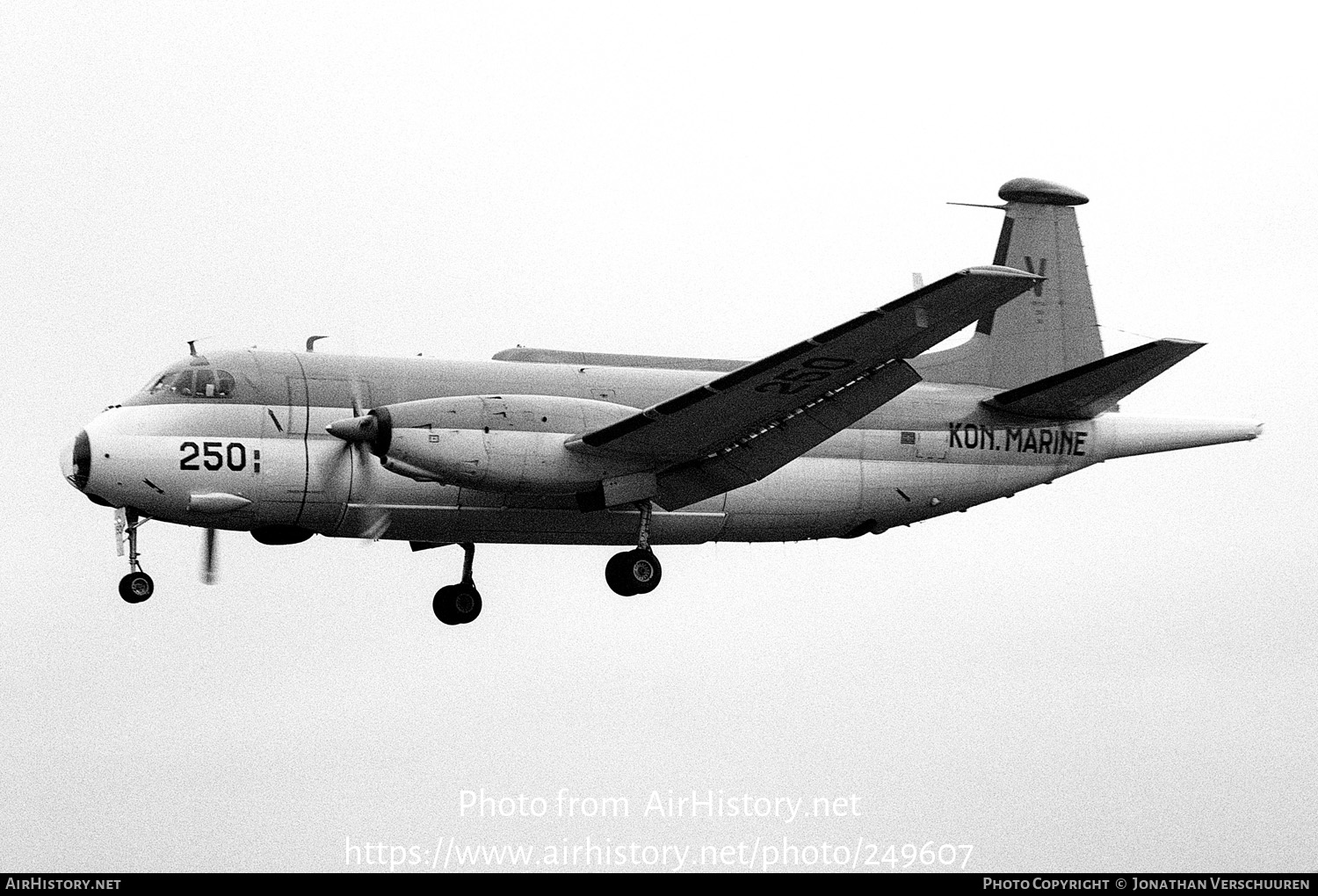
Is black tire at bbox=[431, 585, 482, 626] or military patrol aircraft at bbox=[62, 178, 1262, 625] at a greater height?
military patrol aircraft at bbox=[62, 178, 1262, 625]

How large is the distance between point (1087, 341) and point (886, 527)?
5.35 metres

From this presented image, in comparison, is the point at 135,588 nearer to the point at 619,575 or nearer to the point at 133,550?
the point at 133,550

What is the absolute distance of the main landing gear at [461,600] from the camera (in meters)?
31.1

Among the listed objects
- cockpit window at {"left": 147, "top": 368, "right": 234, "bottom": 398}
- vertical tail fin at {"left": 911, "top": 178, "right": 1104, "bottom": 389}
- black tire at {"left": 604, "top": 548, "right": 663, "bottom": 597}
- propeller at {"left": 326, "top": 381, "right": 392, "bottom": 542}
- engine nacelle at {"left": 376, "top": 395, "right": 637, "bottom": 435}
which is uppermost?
vertical tail fin at {"left": 911, "top": 178, "right": 1104, "bottom": 389}

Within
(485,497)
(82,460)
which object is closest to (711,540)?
(485,497)

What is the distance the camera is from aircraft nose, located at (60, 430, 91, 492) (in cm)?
2719

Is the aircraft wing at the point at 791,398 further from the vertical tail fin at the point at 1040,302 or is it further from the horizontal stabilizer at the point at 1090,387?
the vertical tail fin at the point at 1040,302

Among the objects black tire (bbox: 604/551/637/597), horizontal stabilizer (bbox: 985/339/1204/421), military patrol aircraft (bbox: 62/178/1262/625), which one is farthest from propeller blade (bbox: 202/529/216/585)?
horizontal stabilizer (bbox: 985/339/1204/421)

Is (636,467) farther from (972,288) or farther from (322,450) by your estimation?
(972,288)

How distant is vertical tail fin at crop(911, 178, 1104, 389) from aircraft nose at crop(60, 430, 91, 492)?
13890 mm

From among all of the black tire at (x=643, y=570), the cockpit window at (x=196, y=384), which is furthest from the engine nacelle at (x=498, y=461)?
the cockpit window at (x=196, y=384)

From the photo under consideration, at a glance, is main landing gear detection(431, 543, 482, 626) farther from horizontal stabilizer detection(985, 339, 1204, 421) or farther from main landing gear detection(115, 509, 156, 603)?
horizontal stabilizer detection(985, 339, 1204, 421)

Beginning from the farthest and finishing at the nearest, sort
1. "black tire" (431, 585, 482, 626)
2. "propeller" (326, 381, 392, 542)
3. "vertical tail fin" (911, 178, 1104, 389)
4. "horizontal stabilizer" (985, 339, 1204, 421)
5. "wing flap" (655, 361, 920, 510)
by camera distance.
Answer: "vertical tail fin" (911, 178, 1104, 389)
"black tire" (431, 585, 482, 626)
"horizontal stabilizer" (985, 339, 1204, 421)
"propeller" (326, 381, 392, 542)
"wing flap" (655, 361, 920, 510)

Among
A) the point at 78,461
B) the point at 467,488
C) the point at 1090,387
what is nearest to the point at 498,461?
the point at 467,488
